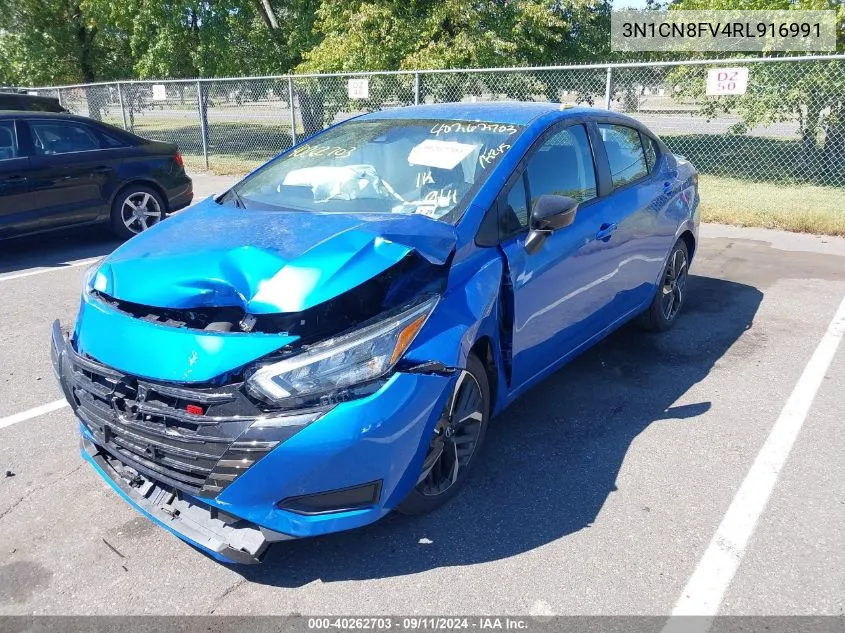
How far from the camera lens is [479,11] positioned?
1374 centimetres

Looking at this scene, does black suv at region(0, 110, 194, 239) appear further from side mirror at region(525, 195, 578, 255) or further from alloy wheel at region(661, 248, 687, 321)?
alloy wheel at region(661, 248, 687, 321)

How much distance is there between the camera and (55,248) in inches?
323

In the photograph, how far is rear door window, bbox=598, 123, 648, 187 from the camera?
4316 mm

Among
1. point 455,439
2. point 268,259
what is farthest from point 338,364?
point 455,439

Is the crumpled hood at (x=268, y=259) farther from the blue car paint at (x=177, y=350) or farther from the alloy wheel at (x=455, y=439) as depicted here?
the alloy wheel at (x=455, y=439)

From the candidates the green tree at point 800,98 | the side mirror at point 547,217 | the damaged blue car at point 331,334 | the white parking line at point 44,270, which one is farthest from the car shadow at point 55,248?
the green tree at point 800,98

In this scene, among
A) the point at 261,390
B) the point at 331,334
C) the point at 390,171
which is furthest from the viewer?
the point at 390,171

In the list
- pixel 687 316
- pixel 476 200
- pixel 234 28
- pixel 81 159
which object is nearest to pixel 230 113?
pixel 234 28

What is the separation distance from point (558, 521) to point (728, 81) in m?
8.09

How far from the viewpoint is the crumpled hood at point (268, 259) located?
8.17ft

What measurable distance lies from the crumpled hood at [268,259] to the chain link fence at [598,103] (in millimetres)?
7351

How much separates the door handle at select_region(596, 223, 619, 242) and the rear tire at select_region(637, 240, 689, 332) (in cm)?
110

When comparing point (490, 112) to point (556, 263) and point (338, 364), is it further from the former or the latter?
point (338, 364)

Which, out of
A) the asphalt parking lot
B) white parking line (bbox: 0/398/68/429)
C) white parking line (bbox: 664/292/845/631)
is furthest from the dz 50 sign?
white parking line (bbox: 0/398/68/429)
